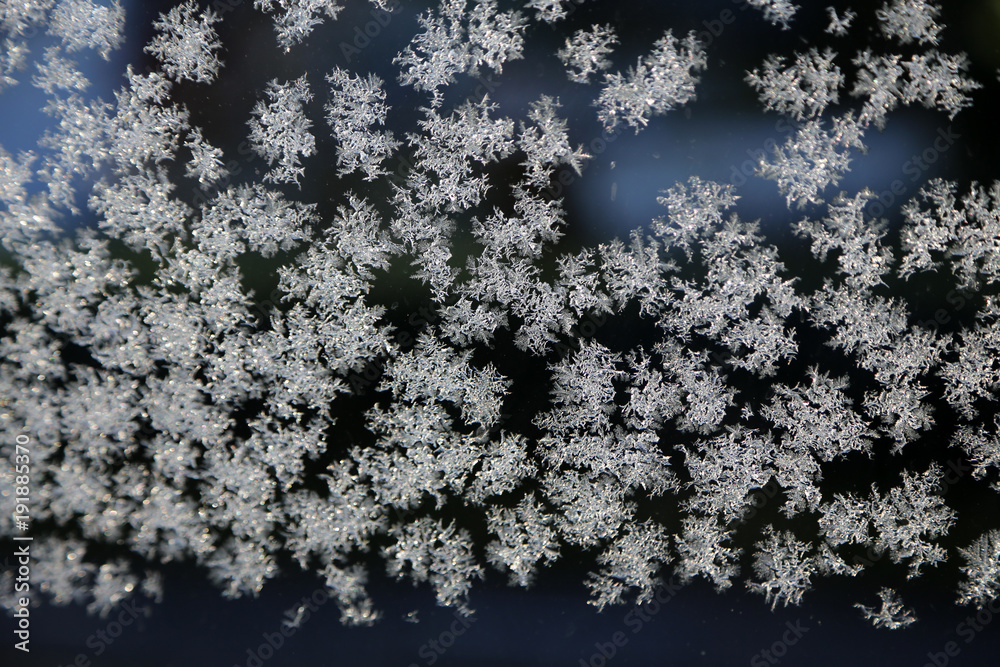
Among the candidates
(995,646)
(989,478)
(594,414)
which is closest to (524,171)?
(594,414)

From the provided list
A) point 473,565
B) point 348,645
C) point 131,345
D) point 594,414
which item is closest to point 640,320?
point 594,414

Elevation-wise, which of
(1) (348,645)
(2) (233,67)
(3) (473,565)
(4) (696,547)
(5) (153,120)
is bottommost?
(1) (348,645)

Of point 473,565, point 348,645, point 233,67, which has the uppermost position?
point 233,67

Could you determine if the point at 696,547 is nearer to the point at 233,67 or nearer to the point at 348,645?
the point at 348,645

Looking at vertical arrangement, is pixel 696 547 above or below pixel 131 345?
below

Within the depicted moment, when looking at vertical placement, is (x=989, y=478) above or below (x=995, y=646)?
above

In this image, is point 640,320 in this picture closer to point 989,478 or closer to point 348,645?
point 989,478
